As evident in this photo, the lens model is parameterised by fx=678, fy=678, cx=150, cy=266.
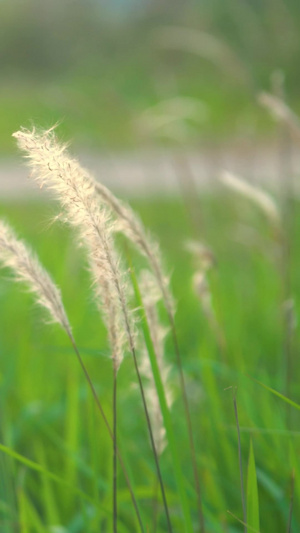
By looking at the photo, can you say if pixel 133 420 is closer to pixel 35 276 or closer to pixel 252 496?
pixel 252 496

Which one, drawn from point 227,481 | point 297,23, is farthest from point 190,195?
point 297,23

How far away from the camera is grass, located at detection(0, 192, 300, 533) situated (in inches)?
50.0

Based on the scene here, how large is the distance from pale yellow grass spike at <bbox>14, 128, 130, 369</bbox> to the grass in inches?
1.9

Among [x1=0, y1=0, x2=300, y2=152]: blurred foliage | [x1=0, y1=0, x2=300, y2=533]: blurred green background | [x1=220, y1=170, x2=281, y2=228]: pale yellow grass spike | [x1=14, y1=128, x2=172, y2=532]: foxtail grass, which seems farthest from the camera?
[x1=0, y1=0, x2=300, y2=152]: blurred foliage

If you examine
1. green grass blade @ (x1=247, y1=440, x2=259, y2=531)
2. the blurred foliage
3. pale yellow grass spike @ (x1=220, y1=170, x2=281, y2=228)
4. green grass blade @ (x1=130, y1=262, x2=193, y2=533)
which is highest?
the blurred foliage

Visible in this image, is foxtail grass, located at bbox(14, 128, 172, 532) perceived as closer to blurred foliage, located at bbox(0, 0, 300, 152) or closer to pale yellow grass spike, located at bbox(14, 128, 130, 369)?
pale yellow grass spike, located at bbox(14, 128, 130, 369)

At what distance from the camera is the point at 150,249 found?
0.86 m

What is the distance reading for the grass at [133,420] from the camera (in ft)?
4.17

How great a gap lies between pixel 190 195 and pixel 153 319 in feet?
17.1

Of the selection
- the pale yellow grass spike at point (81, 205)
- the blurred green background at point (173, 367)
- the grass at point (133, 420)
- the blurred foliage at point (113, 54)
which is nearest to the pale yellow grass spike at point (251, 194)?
the blurred green background at point (173, 367)

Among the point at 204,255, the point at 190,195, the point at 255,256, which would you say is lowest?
the point at 204,255

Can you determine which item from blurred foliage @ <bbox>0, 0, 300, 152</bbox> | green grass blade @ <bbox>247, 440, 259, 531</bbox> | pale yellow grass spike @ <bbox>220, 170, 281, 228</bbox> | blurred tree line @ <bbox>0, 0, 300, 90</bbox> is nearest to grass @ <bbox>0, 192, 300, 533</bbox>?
green grass blade @ <bbox>247, 440, 259, 531</bbox>

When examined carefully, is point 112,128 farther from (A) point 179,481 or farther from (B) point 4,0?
(A) point 179,481

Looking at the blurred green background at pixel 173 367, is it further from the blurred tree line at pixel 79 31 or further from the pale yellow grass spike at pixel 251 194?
the blurred tree line at pixel 79 31
